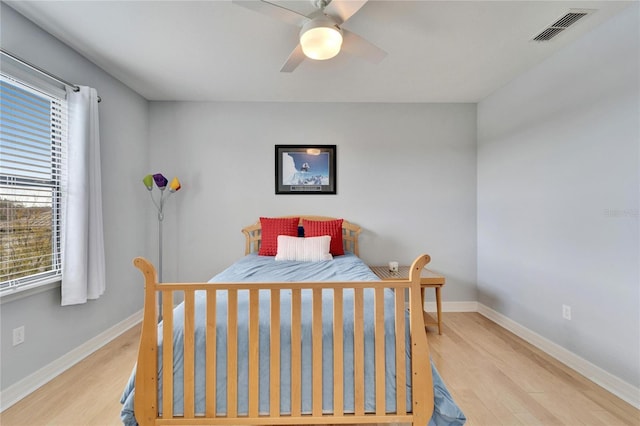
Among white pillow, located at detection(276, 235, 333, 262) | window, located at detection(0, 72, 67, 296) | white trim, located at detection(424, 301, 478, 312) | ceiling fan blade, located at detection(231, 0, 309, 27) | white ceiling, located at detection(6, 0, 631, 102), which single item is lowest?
white trim, located at detection(424, 301, 478, 312)

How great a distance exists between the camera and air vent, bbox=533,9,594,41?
1893 mm

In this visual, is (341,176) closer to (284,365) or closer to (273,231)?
(273,231)

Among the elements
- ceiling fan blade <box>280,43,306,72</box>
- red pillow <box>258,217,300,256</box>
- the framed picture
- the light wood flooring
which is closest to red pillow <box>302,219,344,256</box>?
red pillow <box>258,217,300,256</box>

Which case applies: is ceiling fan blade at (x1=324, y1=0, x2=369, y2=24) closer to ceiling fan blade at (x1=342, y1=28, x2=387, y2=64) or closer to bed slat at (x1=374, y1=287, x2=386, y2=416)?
ceiling fan blade at (x1=342, y1=28, x2=387, y2=64)

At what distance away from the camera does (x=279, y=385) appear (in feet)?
4.44

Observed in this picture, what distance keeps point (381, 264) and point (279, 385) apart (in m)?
2.31

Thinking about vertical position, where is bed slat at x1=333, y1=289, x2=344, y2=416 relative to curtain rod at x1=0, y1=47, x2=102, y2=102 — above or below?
below

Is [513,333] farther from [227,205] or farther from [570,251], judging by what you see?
[227,205]

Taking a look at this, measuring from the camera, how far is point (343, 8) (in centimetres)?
157

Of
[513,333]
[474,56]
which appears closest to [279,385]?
[513,333]

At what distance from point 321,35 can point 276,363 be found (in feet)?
5.61

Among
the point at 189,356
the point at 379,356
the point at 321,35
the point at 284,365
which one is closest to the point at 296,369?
the point at 284,365

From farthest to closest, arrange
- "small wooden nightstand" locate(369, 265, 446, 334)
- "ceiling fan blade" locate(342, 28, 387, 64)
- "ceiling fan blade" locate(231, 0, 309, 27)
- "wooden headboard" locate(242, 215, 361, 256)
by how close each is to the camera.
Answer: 1. "wooden headboard" locate(242, 215, 361, 256)
2. "small wooden nightstand" locate(369, 265, 446, 334)
3. "ceiling fan blade" locate(342, 28, 387, 64)
4. "ceiling fan blade" locate(231, 0, 309, 27)

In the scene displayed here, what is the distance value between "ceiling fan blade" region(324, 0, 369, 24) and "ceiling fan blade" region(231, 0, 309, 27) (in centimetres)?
15
